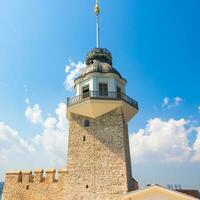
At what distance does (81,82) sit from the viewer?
1702 cm

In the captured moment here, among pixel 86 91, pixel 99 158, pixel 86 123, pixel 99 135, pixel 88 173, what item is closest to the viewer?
pixel 88 173

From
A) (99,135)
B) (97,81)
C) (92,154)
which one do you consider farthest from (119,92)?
(92,154)

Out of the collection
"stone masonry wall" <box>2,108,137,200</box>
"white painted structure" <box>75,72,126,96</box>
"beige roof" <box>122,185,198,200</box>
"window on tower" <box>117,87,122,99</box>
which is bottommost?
"beige roof" <box>122,185,198,200</box>

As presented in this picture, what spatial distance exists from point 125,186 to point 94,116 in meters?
5.05

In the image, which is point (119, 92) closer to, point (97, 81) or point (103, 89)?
point (103, 89)

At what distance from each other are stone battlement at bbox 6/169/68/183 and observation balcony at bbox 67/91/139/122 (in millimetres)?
4261

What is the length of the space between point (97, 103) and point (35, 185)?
6.91 m

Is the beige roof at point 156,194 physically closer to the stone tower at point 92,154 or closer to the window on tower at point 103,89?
the stone tower at point 92,154

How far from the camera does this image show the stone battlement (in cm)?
1461

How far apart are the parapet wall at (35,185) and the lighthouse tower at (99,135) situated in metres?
0.95

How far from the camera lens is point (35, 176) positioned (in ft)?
48.8

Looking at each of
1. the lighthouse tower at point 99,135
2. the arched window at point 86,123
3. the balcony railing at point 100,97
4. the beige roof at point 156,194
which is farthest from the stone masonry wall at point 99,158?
the beige roof at point 156,194

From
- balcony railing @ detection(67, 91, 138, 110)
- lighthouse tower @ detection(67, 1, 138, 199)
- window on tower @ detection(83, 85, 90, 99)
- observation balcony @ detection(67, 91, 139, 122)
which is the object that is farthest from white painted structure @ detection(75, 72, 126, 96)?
observation balcony @ detection(67, 91, 139, 122)

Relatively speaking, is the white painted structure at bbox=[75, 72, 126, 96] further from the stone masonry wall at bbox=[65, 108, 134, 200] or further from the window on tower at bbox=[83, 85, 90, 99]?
the stone masonry wall at bbox=[65, 108, 134, 200]
